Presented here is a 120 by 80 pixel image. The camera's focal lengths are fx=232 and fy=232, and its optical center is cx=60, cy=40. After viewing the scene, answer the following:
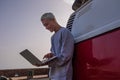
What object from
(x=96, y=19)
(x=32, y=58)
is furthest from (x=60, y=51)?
(x=96, y=19)

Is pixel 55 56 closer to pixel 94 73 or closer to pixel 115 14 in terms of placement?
pixel 94 73

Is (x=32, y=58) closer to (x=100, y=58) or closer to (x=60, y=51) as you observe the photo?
(x=60, y=51)

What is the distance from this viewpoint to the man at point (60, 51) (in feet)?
5.36

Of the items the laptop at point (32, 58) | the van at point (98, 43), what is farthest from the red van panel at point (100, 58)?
the laptop at point (32, 58)

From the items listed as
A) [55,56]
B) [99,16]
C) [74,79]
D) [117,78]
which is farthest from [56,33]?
[117,78]

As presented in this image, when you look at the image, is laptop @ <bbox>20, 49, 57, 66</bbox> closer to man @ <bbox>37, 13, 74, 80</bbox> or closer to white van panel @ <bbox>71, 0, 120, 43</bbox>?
man @ <bbox>37, 13, 74, 80</bbox>

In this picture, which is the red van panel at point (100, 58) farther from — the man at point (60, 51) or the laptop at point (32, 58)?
the laptop at point (32, 58)

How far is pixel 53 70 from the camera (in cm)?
178

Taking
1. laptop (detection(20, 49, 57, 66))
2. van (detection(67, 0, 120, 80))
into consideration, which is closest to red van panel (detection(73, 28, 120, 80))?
van (detection(67, 0, 120, 80))

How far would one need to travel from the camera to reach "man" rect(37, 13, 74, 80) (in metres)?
1.63

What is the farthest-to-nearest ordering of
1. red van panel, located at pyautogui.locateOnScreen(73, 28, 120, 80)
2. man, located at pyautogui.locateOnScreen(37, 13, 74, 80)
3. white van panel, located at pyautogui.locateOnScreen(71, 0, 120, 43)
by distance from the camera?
man, located at pyautogui.locateOnScreen(37, 13, 74, 80) < white van panel, located at pyautogui.locateOnScreen(71, 0, 120, 43) < red van panel, located at pyautogui.locateOnScreen(73, 28, 120, 80)

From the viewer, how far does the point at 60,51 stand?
170 centimetres

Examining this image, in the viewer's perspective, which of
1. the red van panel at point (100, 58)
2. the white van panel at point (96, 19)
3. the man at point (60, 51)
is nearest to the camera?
the red van panel at point (100, 58)

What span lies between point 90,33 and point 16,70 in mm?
3888
